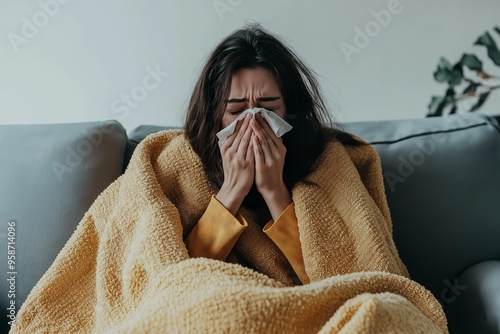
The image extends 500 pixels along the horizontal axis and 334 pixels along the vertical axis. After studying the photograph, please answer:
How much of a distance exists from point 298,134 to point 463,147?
1.13ft

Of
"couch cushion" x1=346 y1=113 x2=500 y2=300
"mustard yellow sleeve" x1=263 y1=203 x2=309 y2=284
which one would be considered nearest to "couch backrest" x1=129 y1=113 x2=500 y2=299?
"couch cushion" x1=346 y1=113 x2=500 y2=300

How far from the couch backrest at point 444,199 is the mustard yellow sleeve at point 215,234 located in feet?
1.13

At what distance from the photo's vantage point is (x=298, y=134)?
1.18 meters

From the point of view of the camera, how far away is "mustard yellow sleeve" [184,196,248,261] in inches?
42.4

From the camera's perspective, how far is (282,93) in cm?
115

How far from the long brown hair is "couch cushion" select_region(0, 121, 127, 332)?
19cm

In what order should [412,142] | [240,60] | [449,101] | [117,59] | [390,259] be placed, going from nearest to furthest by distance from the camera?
[390,259]
[240,60]
[412,142]
[449,101]
[117,59]

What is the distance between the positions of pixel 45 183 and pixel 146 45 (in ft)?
1.87

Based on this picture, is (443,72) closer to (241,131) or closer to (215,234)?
(241,131)

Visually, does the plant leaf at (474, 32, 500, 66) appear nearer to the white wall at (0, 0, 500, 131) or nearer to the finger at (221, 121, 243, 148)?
the white wall at (0, 0, 500, 131)

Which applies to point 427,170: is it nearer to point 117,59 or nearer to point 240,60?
point 240,60

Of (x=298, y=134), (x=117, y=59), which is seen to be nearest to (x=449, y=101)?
(x=298, y=134)

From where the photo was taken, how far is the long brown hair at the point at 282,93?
3.76 ft

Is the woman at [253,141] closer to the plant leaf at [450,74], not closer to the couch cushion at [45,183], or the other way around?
the couch cushion at [45,183]
